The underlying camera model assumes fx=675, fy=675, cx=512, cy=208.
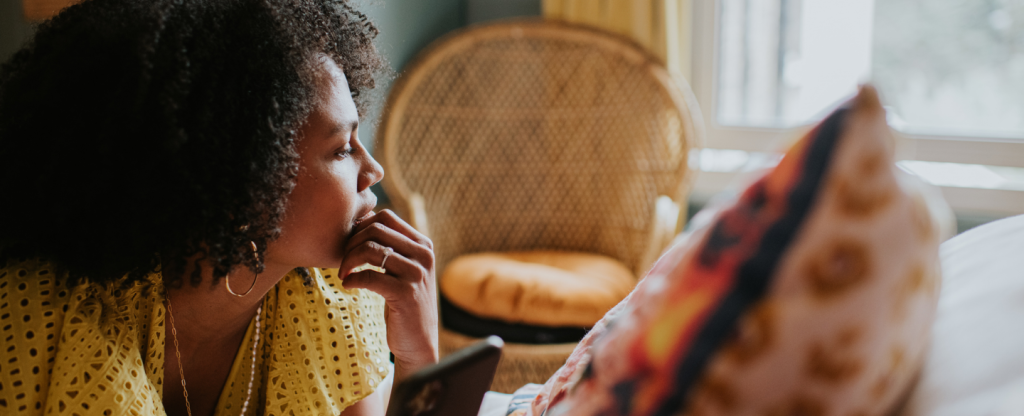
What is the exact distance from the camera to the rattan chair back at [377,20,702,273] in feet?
6.39

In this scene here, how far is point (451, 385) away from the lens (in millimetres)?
395

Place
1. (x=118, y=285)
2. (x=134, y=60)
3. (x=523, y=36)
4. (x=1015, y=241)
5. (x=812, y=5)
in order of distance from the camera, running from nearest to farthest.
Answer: (x=1015, y=241), (x=134, y=60), (x=118, y=285), (x=523, y=36), (x=812, y=5)

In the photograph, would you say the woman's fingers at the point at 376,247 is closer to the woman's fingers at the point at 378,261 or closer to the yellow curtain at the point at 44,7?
the woman's fingers at the point at 378,261

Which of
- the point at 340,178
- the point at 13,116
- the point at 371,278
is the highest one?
the point at 13,116

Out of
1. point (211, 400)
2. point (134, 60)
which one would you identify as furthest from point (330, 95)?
point (211, 400)

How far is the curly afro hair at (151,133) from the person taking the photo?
2.07ft

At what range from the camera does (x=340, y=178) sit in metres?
0.75

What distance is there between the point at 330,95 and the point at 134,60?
0.20 meters

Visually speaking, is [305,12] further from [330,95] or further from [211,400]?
[211,400]

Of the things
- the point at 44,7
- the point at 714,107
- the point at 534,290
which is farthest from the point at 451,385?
the point at 714,107

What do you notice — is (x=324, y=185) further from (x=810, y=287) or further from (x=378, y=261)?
(x=810, y=287)

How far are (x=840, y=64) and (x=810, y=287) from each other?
88.3 inches

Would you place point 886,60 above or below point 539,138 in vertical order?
above

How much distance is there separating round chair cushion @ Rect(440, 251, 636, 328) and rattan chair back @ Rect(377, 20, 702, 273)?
176 mm
